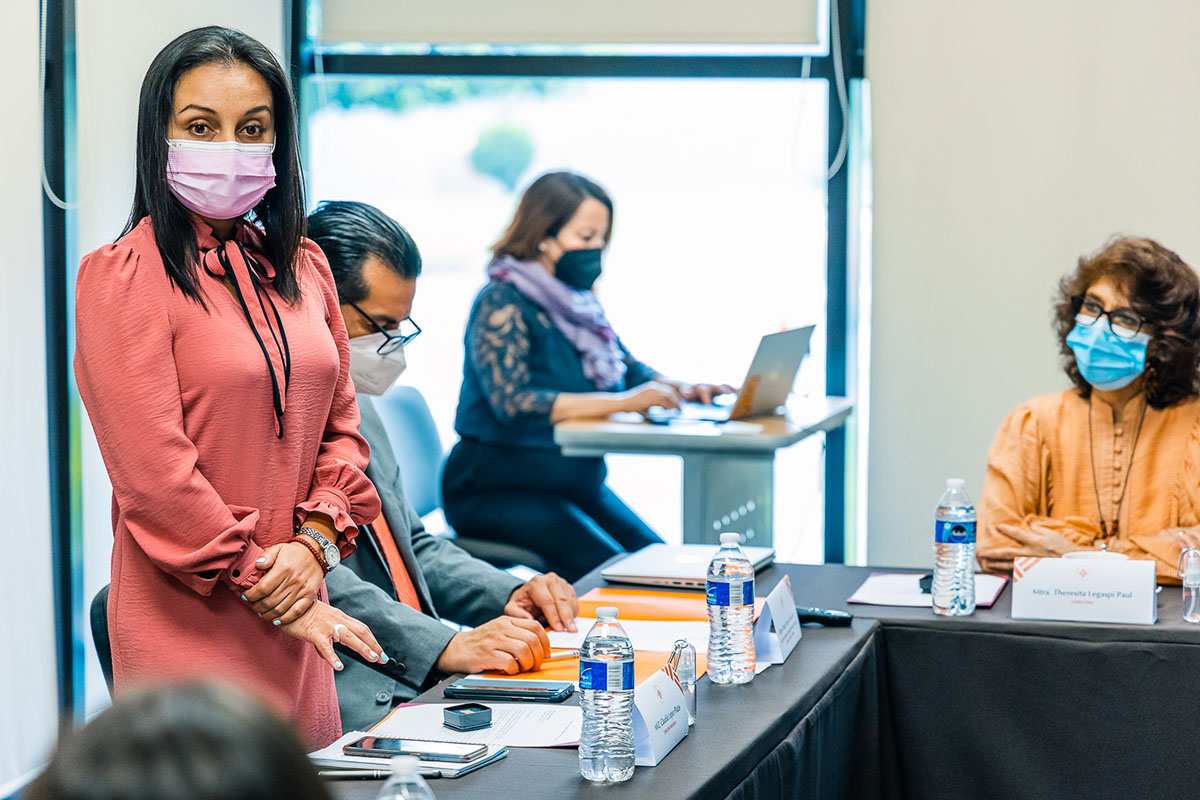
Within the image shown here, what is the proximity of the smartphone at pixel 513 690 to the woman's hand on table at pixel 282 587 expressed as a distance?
0.74 ft

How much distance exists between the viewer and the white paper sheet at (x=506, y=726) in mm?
1393

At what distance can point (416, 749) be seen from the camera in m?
1.32

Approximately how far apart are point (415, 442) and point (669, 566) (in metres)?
0.91

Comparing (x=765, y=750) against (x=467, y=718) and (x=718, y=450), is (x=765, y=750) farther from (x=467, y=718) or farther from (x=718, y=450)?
(x=718, y=450)

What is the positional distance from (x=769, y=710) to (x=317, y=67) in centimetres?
329

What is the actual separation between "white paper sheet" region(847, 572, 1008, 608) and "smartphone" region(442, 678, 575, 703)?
2.52ft

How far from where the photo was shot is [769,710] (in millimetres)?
1541

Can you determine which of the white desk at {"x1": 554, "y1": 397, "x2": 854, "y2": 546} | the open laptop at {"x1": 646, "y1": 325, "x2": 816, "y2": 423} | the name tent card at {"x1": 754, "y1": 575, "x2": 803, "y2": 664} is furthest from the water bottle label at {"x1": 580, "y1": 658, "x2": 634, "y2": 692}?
the open laptop at {"x1": 646, "y1": 325, "x2": 816, "y2": 423}

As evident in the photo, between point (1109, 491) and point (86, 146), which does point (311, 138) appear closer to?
point (86, 146)

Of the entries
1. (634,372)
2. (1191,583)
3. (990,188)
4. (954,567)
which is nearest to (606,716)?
(954,567)

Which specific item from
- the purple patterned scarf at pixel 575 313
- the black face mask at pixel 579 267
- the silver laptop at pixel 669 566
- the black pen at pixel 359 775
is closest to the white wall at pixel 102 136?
the purple patterned scarf at pixel 575 313

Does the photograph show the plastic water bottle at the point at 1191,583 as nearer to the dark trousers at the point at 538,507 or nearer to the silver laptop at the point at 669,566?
the silver laptop at the point at 669,566

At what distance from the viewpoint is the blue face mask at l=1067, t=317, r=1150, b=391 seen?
2389 mm

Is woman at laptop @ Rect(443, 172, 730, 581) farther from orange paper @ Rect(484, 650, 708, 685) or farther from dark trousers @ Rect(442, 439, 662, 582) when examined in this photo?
orange paper @ Rect(484, 650, 708, 685)
